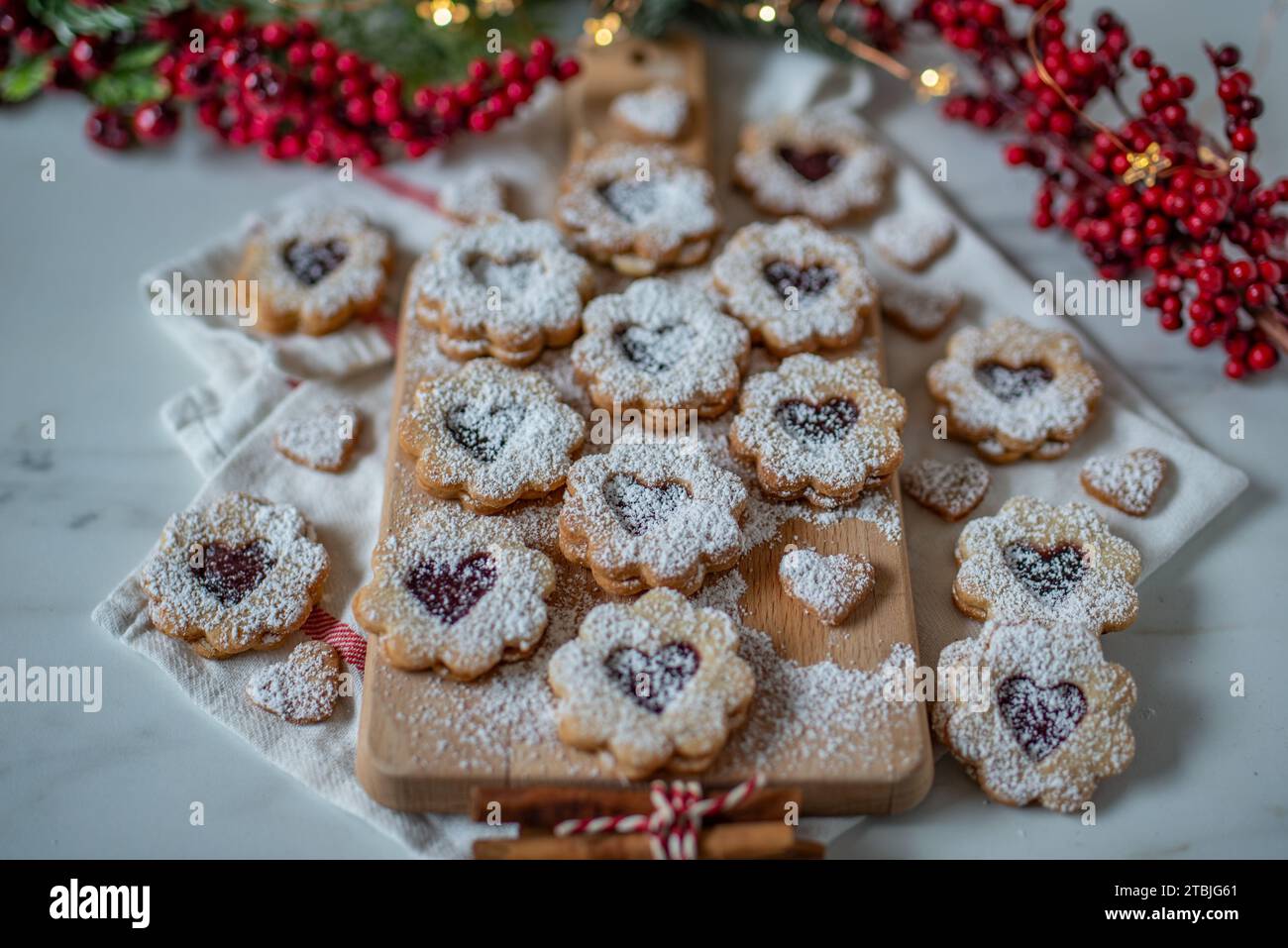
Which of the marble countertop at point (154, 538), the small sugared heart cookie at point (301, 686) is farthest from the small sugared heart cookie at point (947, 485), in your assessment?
the small sugared heart cookie at point (301, 686)

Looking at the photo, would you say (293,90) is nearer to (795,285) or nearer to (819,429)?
(795,285)

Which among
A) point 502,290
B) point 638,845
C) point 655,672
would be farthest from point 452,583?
point 502,290

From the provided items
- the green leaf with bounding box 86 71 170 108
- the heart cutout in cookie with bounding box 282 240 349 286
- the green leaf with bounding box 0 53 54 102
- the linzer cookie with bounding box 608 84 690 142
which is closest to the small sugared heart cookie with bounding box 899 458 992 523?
the linzer cookie with bounding box 608 84 690 142

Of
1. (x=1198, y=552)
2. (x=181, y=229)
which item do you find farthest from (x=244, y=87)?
(x=1198, y=552)

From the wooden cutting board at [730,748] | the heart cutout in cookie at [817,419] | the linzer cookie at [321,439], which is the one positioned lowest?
the wooden cutting board at [730,748]

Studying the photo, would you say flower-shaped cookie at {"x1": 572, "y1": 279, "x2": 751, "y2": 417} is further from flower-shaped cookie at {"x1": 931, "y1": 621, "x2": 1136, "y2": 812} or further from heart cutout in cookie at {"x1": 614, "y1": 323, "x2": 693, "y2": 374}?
flower-shaped cookie at {"x1": 931, "y1": 621, "x2": 1136, "y2": 812}

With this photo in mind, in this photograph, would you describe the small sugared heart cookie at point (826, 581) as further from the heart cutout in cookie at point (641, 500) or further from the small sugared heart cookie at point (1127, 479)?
the small sugared heart cookie at point (1127, 479)
